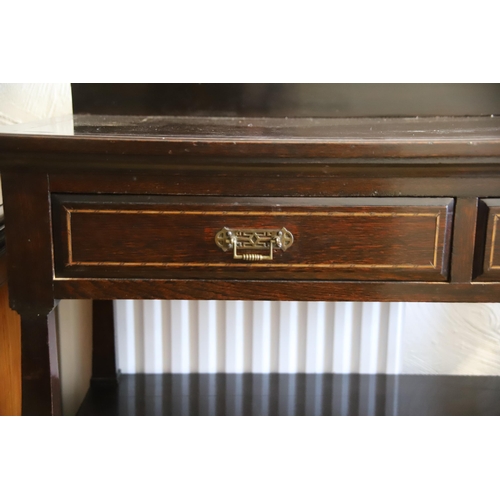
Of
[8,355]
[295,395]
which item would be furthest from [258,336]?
[8,355]

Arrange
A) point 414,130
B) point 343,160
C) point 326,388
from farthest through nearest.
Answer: point 326,388 < point 414,130 < point 343,160

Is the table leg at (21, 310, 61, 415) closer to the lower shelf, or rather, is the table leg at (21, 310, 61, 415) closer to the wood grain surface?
the wood grain surface

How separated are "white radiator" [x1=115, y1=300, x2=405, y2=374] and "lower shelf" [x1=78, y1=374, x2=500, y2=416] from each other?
23 mm

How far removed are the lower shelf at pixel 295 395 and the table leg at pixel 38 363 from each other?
0.93ft

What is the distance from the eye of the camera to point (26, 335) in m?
0.71

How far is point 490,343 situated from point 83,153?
890 millimetres

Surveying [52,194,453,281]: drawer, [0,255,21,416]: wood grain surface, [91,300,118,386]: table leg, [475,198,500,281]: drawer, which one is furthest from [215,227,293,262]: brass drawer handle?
[91,300,118,386]: table leg

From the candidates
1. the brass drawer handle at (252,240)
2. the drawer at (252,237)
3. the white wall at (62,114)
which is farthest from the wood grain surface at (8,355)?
the brass drawer handle at (252,240)

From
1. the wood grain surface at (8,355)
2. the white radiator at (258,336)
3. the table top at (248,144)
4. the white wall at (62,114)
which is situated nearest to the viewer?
the table top at (248,144)

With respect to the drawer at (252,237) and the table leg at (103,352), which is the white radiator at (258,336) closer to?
the table leg at (103,352)

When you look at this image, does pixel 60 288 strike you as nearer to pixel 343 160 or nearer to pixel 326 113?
pixel 343 160

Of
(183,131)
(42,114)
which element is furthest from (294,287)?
(42,114)

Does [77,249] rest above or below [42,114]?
below

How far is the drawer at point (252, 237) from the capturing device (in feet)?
2.20
